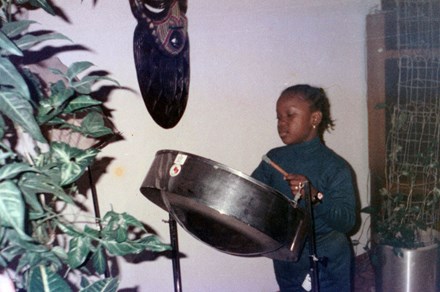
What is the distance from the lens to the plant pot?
2.27 metres

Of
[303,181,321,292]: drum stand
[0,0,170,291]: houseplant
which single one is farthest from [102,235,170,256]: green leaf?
[303,181,321,292]: drum stand

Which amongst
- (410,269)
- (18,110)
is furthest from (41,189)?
(410,269)

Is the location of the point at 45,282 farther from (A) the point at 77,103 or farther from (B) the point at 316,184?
(B) the point at 316,184

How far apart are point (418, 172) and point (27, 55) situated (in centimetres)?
198

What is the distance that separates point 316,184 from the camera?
156 centimetres

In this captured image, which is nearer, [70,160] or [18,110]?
[18,110]

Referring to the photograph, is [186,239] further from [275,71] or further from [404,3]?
[404,3]

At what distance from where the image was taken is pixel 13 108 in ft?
2.26

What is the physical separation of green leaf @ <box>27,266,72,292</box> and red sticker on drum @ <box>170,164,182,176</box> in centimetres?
42

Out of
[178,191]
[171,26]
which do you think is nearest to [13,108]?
[178,191]

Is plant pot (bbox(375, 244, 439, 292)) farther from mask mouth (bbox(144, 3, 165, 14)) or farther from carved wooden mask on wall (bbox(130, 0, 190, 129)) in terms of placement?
mask mouth (bbox(144, 3, 165, 14))

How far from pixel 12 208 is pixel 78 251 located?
0.74ft

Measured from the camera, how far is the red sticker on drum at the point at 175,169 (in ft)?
3.67

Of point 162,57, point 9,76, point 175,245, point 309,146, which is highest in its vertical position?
point 162,57
